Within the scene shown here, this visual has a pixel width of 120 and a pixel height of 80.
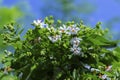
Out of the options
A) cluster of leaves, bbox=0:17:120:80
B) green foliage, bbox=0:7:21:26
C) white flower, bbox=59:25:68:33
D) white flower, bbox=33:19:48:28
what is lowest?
cluster of leaves, bbox=0:17:120:80

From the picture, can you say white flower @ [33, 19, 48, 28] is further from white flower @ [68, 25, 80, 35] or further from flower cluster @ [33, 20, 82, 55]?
white flower @ [68, 25, 80, 35]

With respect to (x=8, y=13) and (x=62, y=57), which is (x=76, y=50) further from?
(x=8, y=13)

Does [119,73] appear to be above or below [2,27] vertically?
below

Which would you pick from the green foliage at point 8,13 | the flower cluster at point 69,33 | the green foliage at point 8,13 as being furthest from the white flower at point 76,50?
the green foliage at point 8,13

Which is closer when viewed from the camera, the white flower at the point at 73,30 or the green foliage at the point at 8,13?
the white flower at the point at 73,30

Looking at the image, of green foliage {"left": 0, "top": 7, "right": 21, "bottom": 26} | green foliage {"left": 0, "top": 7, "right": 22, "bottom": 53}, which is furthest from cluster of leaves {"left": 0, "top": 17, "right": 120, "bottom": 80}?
green foliage {"left": 0, "top": 7, "right": 21, "bottom": 26}

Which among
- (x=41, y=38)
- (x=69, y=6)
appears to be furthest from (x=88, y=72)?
(x=69, y=6)

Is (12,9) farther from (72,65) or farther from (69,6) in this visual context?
(72,65)

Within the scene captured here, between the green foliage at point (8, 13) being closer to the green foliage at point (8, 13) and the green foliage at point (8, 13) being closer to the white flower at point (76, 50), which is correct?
the green foliage at point (8, 13)
